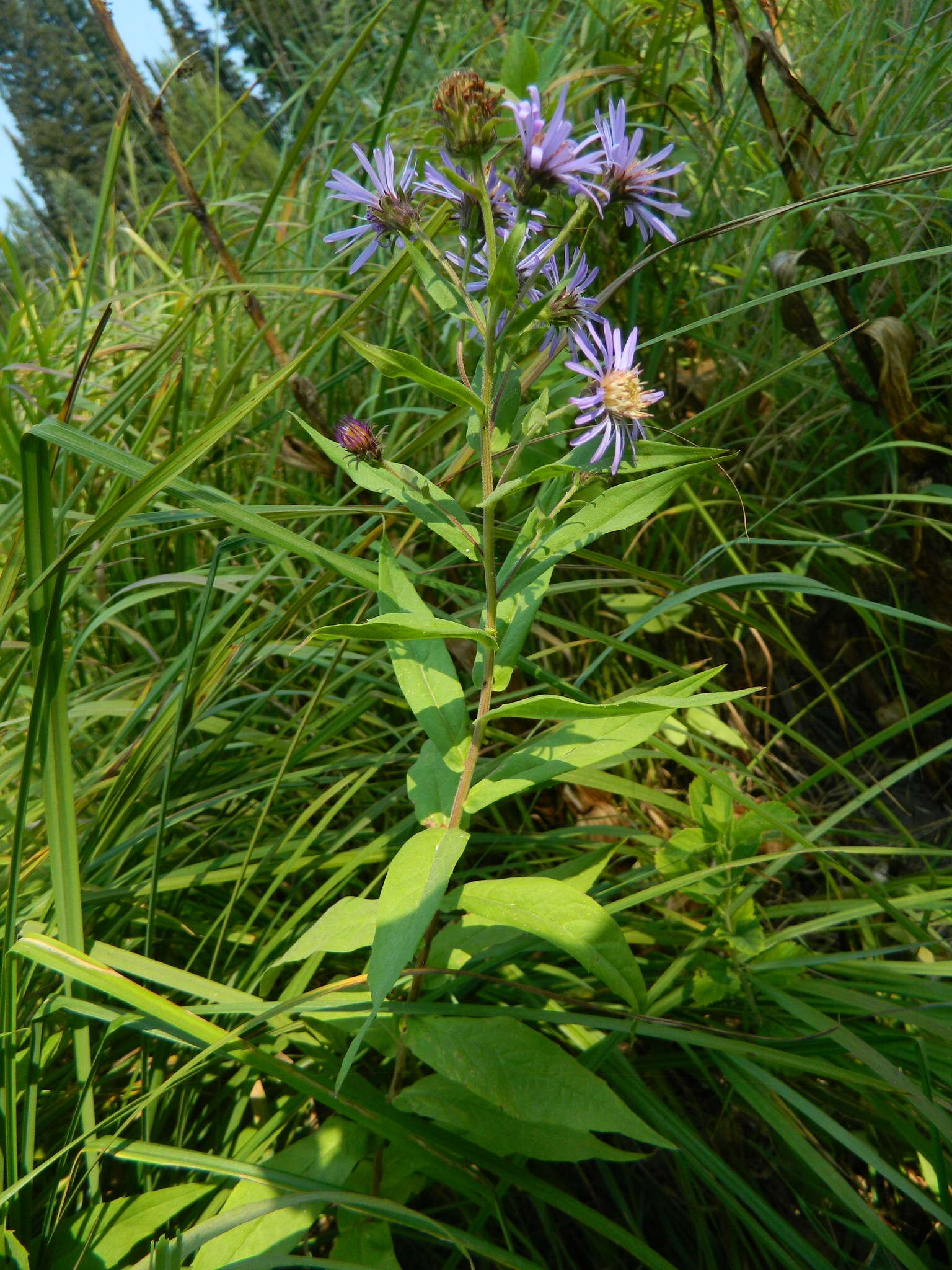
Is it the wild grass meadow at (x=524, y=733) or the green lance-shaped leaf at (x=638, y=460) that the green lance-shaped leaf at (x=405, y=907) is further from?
the green lance-shaped leaf at (x=638, y=460)

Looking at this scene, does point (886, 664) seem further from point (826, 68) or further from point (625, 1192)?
point (826, 68)

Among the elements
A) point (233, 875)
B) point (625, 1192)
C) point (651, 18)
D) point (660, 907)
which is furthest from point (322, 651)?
point (651, 18)

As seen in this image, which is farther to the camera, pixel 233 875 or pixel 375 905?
pixel 233 875

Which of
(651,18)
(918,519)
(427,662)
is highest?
(651,18)

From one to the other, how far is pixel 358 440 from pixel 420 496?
3.6 inches

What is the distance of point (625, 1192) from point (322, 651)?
874 millimetres

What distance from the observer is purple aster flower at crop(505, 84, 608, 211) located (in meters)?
0.78

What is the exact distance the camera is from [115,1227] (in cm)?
85

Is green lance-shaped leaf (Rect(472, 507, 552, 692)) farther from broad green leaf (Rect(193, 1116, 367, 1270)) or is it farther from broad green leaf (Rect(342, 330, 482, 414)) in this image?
broad green leaf (Rect(193, 1116, 367, 1270))

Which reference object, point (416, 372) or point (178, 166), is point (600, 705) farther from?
point (178, 166)

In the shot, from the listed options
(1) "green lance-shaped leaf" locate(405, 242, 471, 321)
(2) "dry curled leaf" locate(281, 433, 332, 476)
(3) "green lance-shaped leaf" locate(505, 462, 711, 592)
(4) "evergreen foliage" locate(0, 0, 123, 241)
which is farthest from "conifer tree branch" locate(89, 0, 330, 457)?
(4) "evergreen foliage" locate(0, 0, 123, 241)

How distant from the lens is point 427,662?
Answer: 88 centimetres

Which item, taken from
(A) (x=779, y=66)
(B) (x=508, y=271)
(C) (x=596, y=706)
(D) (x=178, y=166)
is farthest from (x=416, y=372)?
(D) (x=178, y=166)

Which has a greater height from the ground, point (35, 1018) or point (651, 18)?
point (651, 18)
